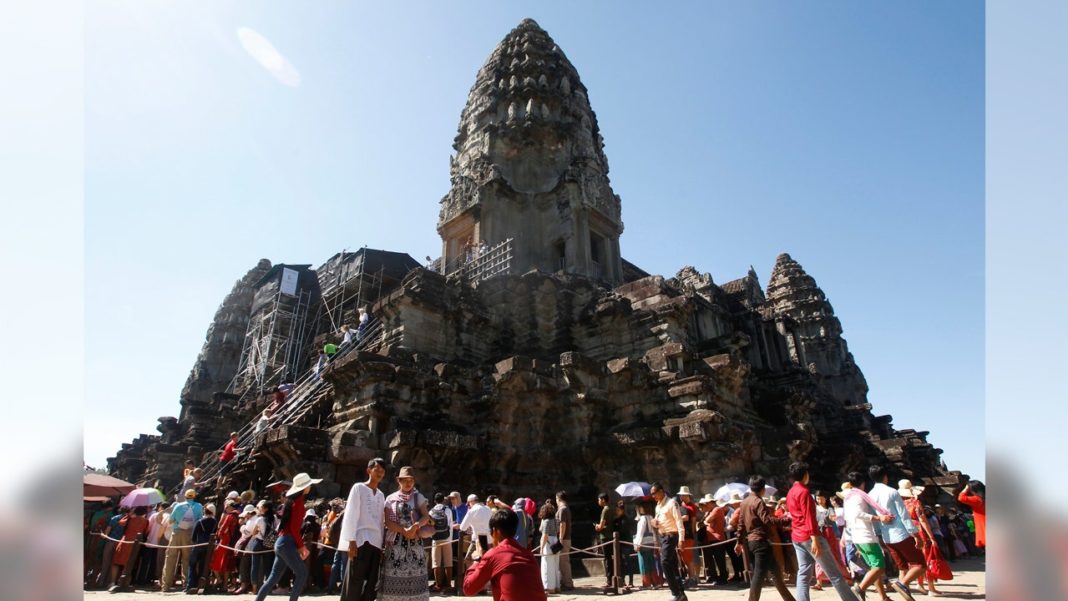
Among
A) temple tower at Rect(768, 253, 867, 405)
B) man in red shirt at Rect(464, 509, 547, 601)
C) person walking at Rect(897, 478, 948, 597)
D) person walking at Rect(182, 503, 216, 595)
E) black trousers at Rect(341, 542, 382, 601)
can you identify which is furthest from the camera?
temple tower at Rect(768, 253, 867, 405)

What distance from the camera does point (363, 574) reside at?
4887 millimetres

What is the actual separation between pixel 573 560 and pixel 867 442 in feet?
43.3

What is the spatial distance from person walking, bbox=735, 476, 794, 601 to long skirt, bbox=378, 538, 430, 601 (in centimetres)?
310

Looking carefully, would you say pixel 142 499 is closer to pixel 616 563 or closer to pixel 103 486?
pixel 103 486

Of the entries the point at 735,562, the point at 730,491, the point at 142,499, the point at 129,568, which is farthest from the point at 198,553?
the point at 730,491

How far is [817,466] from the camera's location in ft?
55.5

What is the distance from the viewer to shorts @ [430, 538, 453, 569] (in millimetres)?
8156

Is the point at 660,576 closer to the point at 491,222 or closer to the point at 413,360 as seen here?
the point at 413,360

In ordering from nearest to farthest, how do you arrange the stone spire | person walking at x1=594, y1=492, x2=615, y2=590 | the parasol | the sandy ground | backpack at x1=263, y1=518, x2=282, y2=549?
the sandy ground → backpack at x1=263, y1=518, x2=282, y2=549 → person walking at x1=594, y1=492, x2=615, y2=590 → the parasol → the stone spire

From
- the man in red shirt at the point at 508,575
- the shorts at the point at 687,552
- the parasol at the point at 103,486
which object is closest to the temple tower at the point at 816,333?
the shorts at the point at 687,552

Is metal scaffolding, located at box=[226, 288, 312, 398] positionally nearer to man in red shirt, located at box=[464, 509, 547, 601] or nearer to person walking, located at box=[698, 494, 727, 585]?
person walking, located at box=[698, 494, 727, 585]

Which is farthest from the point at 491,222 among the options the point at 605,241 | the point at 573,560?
the point at 573,560

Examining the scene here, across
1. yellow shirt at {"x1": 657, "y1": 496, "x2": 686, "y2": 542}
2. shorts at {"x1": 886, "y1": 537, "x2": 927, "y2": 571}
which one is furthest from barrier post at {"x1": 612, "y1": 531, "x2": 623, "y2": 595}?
shorts at {"x1": 886, "y1": 537, "x2": 927, "y2": 571}

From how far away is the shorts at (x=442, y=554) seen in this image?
816cm
